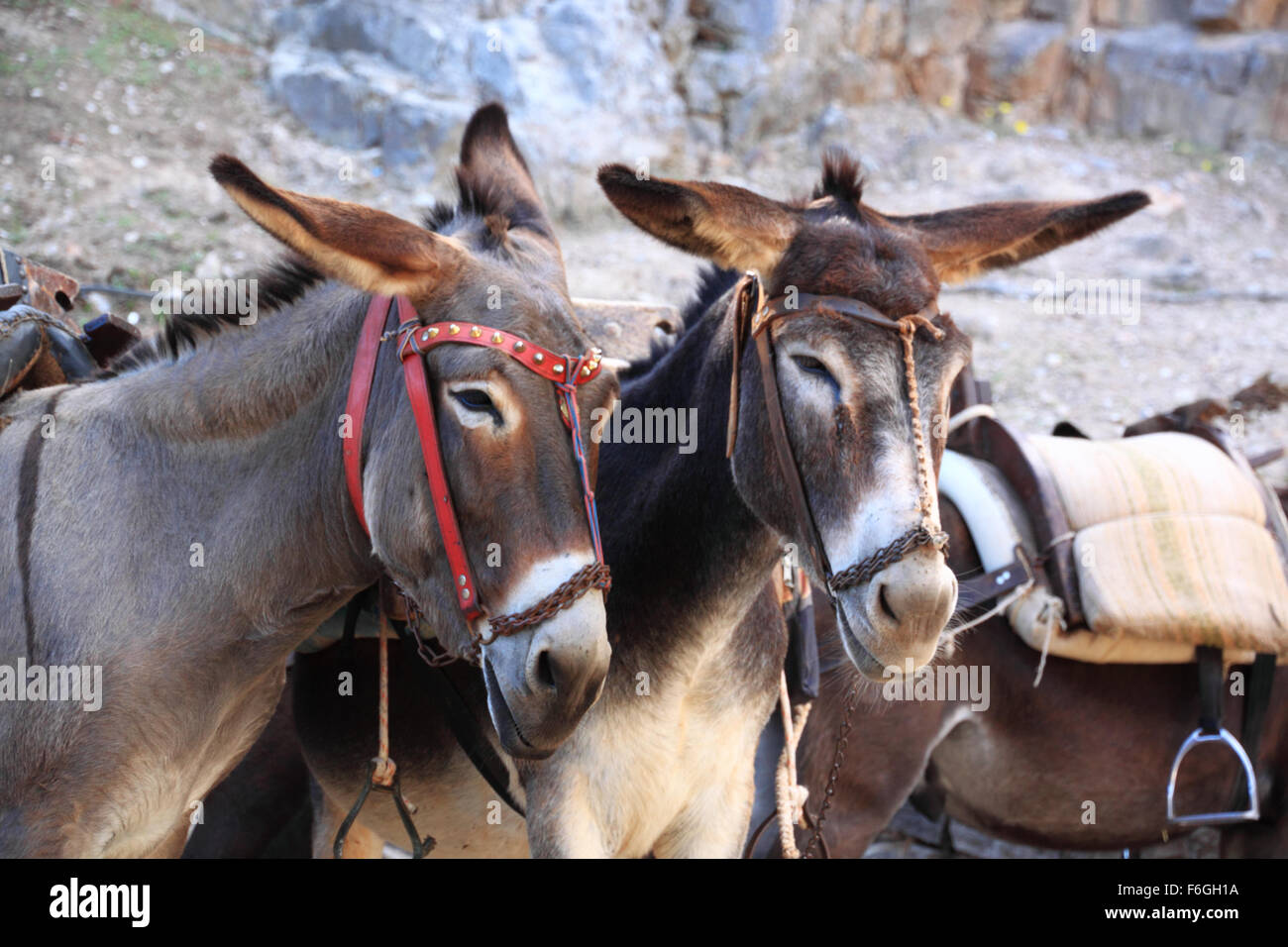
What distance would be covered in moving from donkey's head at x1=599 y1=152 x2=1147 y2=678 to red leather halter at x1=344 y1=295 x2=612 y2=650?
409 mm

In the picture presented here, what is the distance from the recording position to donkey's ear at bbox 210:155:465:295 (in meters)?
1.84

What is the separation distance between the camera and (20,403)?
7.95 feet

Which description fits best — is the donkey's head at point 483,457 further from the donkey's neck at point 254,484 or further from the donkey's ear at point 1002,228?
the donkey's ear at point 1002,228

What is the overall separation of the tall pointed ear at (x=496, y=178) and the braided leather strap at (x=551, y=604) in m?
0.80

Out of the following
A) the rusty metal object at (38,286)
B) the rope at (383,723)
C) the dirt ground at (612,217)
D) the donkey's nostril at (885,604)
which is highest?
the dirt ground at (612,217)

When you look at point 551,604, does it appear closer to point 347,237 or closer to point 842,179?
point 347,237

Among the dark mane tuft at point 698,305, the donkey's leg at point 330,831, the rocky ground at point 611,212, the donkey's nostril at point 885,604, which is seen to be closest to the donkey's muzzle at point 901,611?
the donkey's nostril at point 885,604

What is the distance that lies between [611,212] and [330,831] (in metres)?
7.69

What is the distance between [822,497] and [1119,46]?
14.4m

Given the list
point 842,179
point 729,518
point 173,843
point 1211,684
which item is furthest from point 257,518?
point 1211,684

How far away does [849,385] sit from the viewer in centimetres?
213

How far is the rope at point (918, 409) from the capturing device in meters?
2.02
